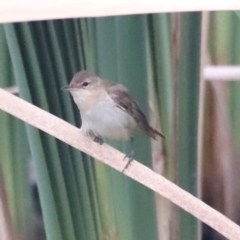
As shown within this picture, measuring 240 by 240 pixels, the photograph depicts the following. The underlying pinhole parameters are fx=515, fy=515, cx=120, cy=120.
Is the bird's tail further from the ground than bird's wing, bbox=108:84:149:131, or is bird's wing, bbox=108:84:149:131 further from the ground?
bird's wing, bbox=108:84:149:131

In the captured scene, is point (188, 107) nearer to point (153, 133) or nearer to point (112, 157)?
point (153, 133)

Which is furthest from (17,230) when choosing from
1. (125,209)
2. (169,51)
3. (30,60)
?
(169,51)

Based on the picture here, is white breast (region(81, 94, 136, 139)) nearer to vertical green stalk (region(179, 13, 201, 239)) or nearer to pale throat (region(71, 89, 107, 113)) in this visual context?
pale throat (region(71, 89, 107, 113))

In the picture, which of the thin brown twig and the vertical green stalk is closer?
the thin brown twig

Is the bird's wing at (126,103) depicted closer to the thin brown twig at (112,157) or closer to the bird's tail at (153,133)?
the bird's tail at (153,133)

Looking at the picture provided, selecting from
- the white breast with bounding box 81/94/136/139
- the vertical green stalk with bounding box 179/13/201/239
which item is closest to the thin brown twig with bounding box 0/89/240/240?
the white breast with bounding box 81/94/136/139

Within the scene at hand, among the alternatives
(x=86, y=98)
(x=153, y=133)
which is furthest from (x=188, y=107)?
(x=86, y=98)
